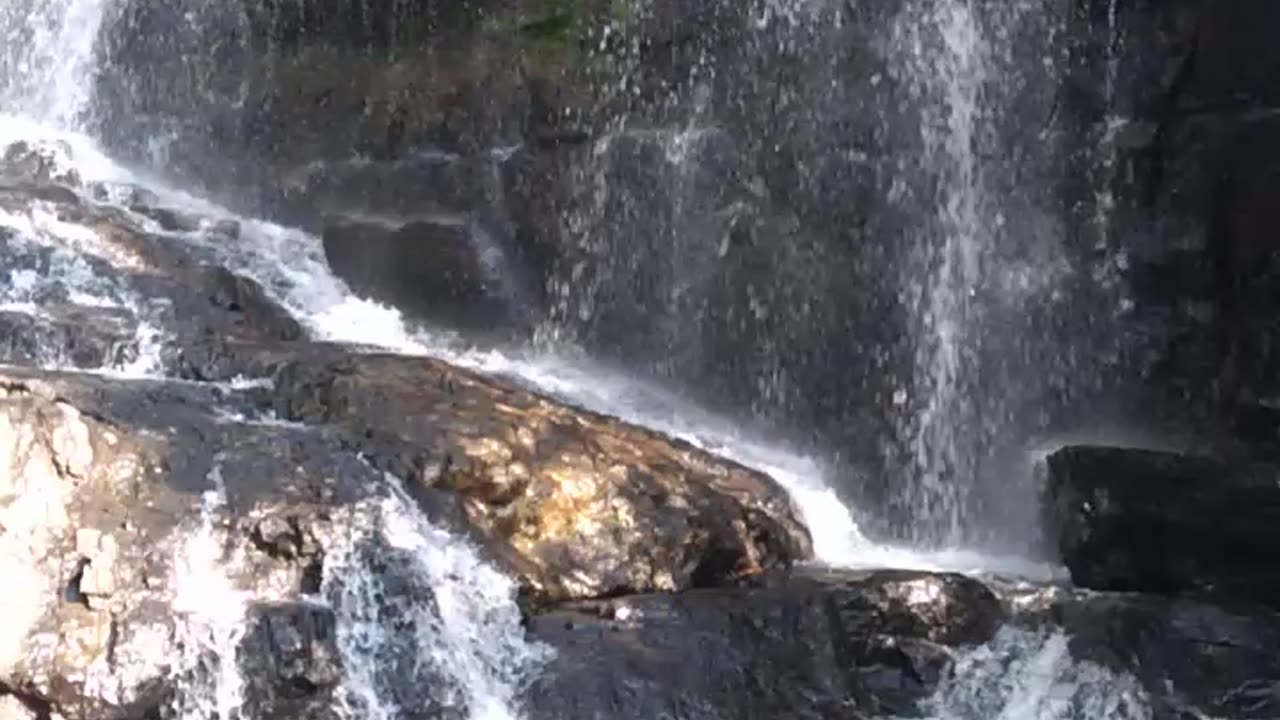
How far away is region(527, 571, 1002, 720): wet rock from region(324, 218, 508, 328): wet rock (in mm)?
5488

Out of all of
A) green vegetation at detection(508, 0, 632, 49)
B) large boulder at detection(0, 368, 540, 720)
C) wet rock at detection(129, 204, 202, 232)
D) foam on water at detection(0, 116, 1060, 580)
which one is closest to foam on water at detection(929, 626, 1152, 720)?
foam on water at detection(0, 116, 1060, 580)

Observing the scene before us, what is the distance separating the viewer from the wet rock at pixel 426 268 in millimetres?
12828

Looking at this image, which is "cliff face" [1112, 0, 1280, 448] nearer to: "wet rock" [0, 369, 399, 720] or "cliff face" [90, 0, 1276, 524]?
"cliff face" [90, 0, 1276, 524]

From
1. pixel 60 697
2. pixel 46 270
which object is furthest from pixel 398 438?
pixel 46 270

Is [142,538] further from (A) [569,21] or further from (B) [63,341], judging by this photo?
(A) [569,21]

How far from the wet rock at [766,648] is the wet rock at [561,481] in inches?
12.8

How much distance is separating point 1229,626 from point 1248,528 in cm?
112

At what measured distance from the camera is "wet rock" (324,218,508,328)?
12828mm

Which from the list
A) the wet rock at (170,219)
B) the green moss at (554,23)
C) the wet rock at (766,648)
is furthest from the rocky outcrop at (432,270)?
the wet rock at (766,648)

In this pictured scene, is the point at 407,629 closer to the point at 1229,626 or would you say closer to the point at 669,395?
the point at 1229,626

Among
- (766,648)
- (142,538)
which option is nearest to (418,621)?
(142,538)

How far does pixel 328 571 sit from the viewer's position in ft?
23.1

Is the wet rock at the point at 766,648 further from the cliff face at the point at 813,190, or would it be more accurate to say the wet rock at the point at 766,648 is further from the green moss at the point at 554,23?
the green moss at the point at 554,23

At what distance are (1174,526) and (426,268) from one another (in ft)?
21.4
